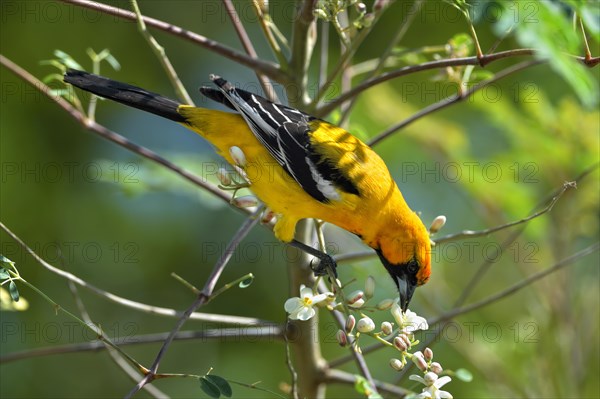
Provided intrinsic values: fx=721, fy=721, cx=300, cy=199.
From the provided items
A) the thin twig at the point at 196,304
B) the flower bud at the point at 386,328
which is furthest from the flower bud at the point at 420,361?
the thin twig at the point at 196,304

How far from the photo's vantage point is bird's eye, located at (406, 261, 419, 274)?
3.13 m

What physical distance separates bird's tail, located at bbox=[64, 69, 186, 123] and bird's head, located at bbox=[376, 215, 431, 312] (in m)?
1.22

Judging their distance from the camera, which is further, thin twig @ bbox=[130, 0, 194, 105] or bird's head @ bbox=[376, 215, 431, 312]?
bird's head @ bbox=[376, 215, 431, 312]

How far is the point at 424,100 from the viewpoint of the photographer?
5.53 meters

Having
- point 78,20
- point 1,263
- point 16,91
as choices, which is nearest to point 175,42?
point 78,20

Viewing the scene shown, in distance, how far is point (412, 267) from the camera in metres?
3.16

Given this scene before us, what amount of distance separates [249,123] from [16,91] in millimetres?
2851

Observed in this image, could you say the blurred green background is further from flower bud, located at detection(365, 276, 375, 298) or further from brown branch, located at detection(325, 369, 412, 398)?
flower bud, located at detection(365, 276, 375, 298)

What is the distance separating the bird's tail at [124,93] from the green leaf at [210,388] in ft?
5.10

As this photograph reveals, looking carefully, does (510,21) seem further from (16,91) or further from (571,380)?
(16,91)

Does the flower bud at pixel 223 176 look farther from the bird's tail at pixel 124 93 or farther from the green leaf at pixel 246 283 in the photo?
the bird's tail at pixel 124 93

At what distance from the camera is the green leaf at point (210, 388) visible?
202 cm

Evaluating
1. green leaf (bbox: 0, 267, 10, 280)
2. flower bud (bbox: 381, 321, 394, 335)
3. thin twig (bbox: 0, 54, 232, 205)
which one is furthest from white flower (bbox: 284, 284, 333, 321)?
green leaf (bbox: 0, 267, 10, 280)

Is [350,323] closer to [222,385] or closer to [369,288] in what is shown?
[369,288]
